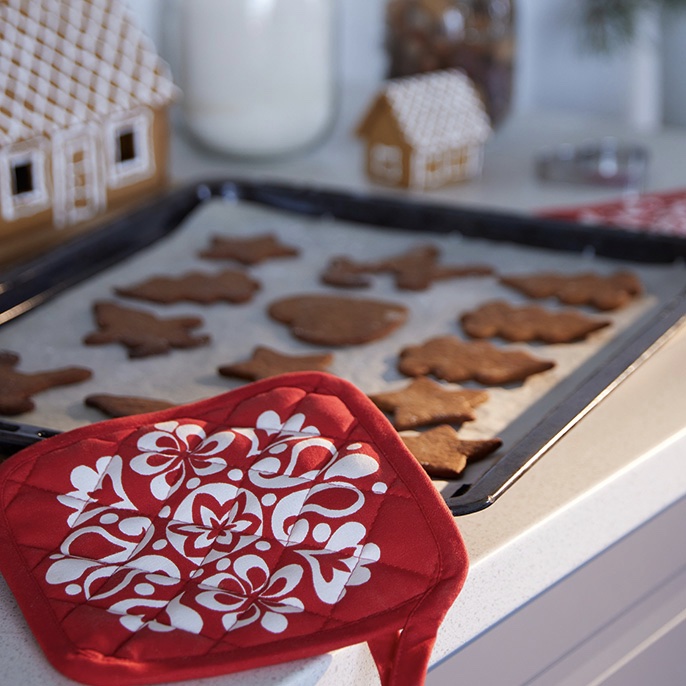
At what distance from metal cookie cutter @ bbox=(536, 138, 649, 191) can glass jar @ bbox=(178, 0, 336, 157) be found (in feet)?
0.91

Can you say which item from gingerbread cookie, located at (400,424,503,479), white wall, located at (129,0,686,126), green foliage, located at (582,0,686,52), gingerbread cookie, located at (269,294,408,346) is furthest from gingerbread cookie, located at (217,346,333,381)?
green foliage, located at (582,0,686,52)

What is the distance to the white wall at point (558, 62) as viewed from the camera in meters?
1.92

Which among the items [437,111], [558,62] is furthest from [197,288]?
[558,62]

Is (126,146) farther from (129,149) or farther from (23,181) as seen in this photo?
(23,181)

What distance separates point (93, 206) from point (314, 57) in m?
0.35

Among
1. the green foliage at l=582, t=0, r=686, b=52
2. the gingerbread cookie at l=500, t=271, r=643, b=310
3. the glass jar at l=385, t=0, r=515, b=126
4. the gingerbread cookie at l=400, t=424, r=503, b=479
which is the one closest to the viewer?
the gingerbread cookie at l=400, t=424, r=503, b=479

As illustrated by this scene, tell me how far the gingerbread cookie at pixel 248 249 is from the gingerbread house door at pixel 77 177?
130mm

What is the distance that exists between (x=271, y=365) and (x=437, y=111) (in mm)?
537

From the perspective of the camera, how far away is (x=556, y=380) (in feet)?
2.56

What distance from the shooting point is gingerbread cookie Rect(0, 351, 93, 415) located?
2.38ft

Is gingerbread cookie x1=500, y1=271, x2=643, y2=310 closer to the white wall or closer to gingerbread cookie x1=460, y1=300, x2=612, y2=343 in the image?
gingerbread cookie x1=460, y1=300, x2=612, y2=343

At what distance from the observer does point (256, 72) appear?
1248 mm

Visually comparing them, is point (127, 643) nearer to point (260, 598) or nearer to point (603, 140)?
point (260, 598)

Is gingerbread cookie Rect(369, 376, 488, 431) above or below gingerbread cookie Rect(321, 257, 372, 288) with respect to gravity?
below
